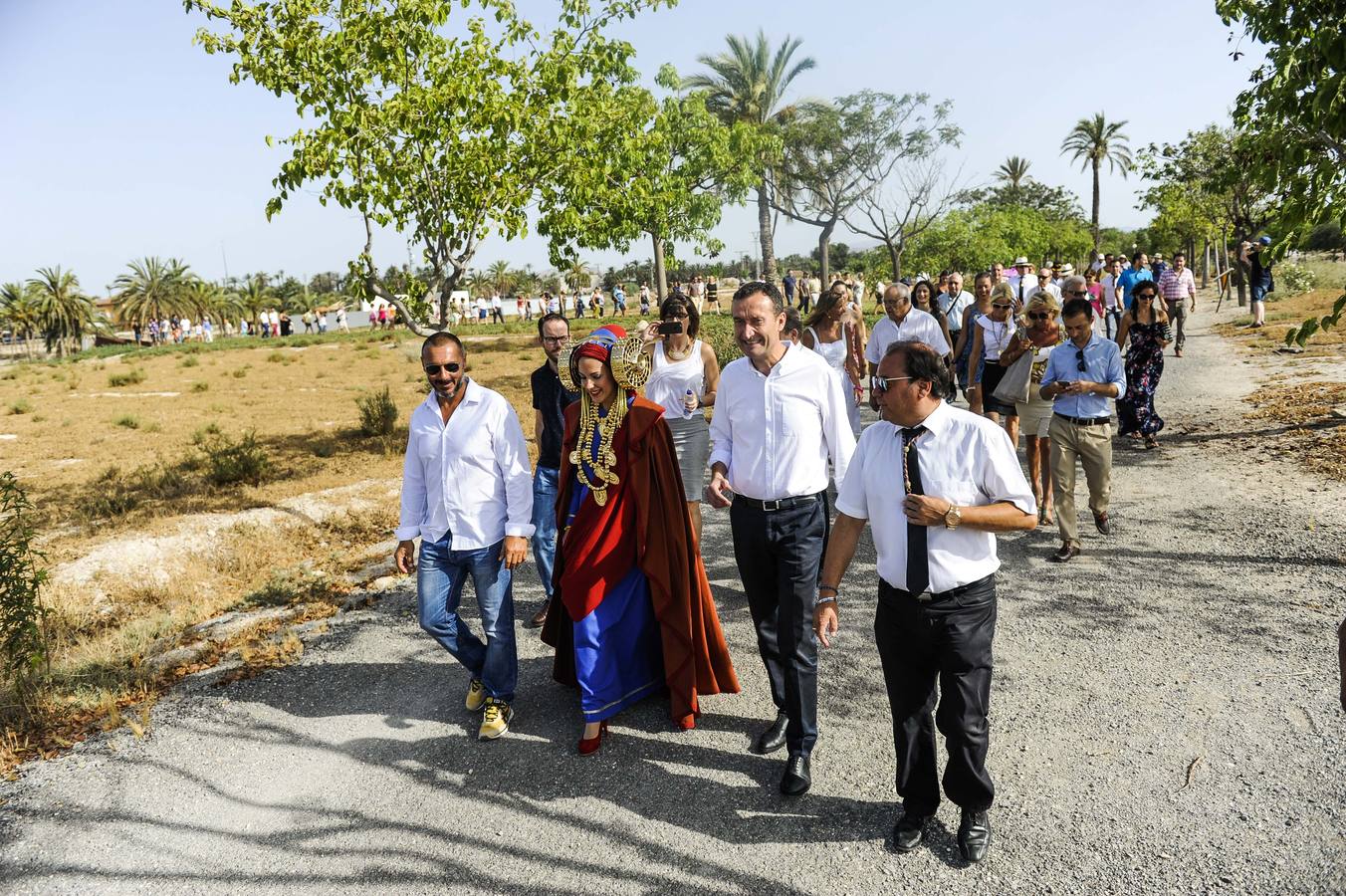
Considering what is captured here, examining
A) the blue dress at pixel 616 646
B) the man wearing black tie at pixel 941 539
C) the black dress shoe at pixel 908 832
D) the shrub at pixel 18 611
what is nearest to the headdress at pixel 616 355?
the blue dress at pixel 616 646

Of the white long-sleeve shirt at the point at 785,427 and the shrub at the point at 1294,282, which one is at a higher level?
the shrub at the point at 1294,282

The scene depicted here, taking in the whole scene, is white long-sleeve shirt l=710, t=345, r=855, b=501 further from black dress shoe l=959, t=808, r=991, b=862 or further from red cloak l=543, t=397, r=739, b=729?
black dress shoe l=959, t=808, r=991, b=862

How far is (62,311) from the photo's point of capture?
183 ft

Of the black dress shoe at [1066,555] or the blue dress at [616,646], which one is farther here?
the black dress shoe at [1066,555]

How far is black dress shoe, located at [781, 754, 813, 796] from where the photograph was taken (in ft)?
12.5

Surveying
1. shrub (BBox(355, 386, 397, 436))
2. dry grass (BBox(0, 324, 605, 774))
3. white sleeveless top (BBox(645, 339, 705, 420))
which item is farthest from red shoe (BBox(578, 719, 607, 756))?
shrub (BBox(355, 386, 397, 436))

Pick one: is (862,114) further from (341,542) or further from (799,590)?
(799,590)

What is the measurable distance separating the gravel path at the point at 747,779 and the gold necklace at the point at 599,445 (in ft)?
4.35

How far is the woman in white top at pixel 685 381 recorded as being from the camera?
592 centimetres

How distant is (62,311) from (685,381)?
210 feet

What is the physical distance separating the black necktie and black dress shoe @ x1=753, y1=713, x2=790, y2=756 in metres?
1.31

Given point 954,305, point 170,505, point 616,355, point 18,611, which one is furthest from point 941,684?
point 170,505

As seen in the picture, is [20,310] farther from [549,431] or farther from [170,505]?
[549,431]

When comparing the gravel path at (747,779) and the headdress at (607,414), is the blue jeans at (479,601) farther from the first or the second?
the headdress at (607,414)
